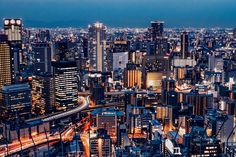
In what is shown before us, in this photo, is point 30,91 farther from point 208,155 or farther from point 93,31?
point 93,31

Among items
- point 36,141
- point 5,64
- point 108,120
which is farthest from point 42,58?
point 36,141

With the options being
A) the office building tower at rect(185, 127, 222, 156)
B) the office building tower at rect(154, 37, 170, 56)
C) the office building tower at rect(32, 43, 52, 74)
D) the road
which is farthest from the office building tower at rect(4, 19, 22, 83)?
the office building tower at rect(185, 127, 222, 156)

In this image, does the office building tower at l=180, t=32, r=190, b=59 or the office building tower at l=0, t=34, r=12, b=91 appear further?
the office building tower at l=180, t=32, r=190, b=59

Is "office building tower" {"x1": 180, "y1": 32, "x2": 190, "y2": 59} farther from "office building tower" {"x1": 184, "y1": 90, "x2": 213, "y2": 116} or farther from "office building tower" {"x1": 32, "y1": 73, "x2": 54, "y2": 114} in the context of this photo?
"office building tower" {"x1": 32, "y1": 73, "x2": 54, "y2": 114}

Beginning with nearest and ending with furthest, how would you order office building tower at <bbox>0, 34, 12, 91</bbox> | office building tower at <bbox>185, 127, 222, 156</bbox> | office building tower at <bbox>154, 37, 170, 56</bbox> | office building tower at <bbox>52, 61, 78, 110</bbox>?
office building tower at <bbox>185, 127, 222, 156</bbox>, office building tower at <bbox>52, 61, 78, 110</bbox>, office building tower at <bbox>0, 34, 12, 91</bbox>, office building tower at <bbox>154, 37, 170, 56</bbox>

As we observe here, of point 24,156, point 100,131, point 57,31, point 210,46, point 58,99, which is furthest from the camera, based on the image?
point 57,31

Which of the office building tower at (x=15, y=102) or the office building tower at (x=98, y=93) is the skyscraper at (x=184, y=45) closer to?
the office building tower at (x=98, y=93)

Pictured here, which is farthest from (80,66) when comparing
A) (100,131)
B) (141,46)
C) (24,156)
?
(24,156)
